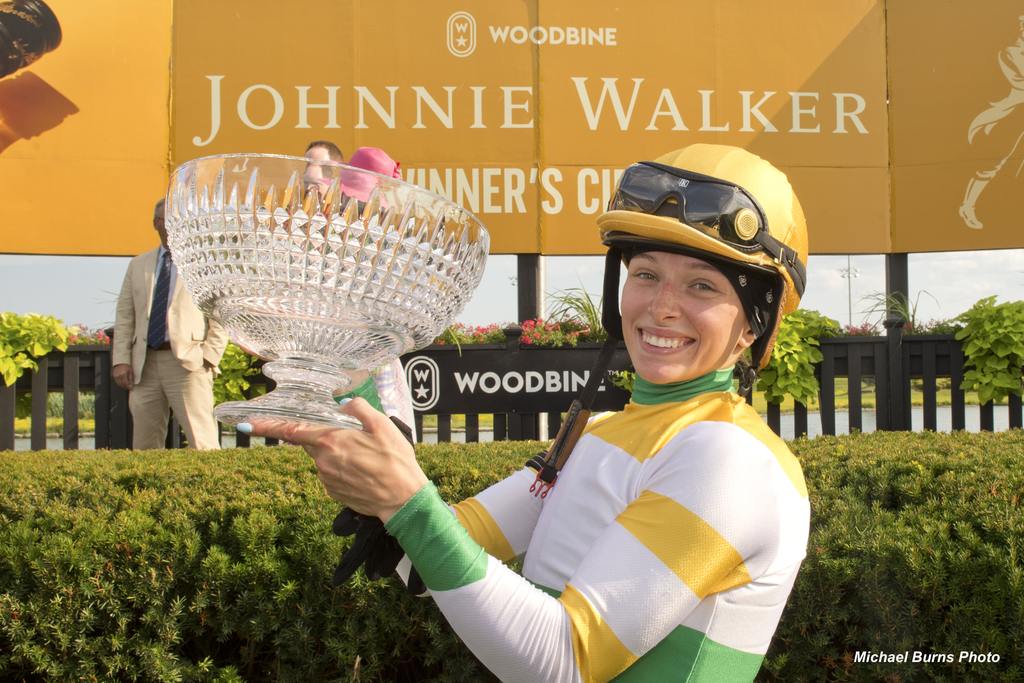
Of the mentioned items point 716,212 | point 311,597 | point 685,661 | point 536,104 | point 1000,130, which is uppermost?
point 536,104

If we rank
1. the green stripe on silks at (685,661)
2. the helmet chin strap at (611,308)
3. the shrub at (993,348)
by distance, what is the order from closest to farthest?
the green stripe on silks at (685,661)
the helmet chin strap at (611,308)
the shrub at (993,348)

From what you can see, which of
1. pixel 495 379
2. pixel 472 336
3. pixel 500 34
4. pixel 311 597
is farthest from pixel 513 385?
pixel 311 597

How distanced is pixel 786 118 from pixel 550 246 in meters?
2.66

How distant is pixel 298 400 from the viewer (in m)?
1.15

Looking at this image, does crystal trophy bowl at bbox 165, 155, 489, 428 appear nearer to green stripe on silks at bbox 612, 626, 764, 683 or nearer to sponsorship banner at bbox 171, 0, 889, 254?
green stripe on silks at bbox 612, 626, 764, 683

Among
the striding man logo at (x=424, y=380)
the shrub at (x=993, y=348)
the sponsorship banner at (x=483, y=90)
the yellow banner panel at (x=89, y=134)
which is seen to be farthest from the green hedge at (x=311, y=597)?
the yellow banner panel at (x=89, y=134)

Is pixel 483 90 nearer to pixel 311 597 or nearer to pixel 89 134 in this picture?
pixel 89 134

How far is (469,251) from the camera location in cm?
128

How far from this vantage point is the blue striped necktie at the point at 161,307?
18.0ft

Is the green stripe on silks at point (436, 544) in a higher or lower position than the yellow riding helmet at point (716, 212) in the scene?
lower

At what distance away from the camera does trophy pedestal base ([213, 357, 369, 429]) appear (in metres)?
1.09

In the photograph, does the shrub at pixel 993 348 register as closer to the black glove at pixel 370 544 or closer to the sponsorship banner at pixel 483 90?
the sponsorship banner at pixel 483 90

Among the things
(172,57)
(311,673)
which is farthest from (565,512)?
(172,57)

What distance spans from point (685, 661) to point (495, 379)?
5.51 m
